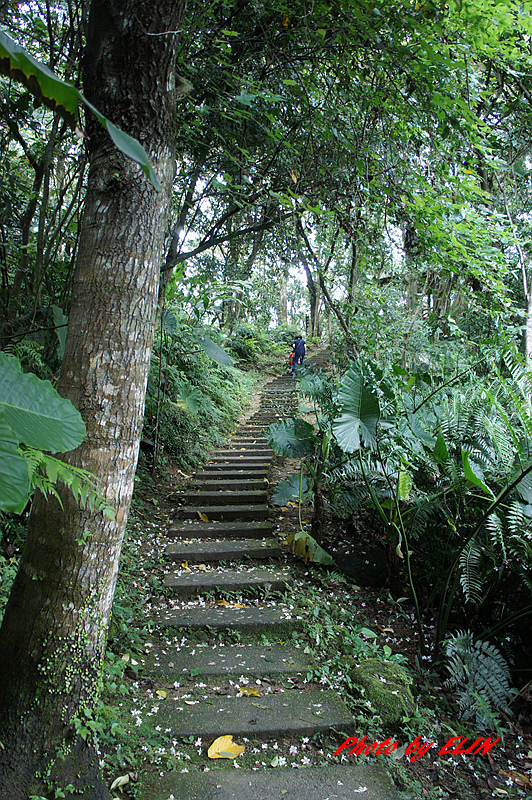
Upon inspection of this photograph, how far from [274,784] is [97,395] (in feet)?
5.63

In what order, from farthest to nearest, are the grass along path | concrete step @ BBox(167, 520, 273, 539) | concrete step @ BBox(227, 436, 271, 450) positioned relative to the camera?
concrete step @ BBox(227, 436, 271, 450) < concrete step @ BBox(167, 520, 273, 539) < the grass along path

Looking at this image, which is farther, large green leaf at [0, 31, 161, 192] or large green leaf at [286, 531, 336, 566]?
large green leaf at [286, 531, 336, 566]

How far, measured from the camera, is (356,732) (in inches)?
87.8

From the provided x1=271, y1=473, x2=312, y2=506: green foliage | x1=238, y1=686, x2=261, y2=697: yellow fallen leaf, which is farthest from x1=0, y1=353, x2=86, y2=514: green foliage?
x1=271, y1=473, x2=312, y2=506: green foliage

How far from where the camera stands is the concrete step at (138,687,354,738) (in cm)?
214

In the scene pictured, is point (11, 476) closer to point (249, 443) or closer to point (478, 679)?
point (478, 679)

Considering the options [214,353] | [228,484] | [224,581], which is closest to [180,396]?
[214,353]

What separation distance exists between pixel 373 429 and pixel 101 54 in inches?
99.9

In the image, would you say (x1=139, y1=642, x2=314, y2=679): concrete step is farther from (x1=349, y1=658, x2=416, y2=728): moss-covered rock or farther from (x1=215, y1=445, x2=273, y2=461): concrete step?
(x1=215, y1=445, x2=273, y2=461): concrete step

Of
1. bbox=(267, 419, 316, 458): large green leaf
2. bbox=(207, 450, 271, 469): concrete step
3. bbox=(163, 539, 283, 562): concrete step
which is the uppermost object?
bbox=(267, 419, 316, 458): large green leaf

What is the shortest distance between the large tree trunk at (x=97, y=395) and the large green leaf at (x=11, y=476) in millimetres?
1145

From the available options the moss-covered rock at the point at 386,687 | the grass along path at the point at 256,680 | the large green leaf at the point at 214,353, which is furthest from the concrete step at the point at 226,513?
the moss-covered rock at the point at 386,687

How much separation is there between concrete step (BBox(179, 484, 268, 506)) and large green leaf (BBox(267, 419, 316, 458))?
102cm

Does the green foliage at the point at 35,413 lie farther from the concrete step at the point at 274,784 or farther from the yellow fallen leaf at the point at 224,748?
the yellow fallen leaf at the point at 224,748
